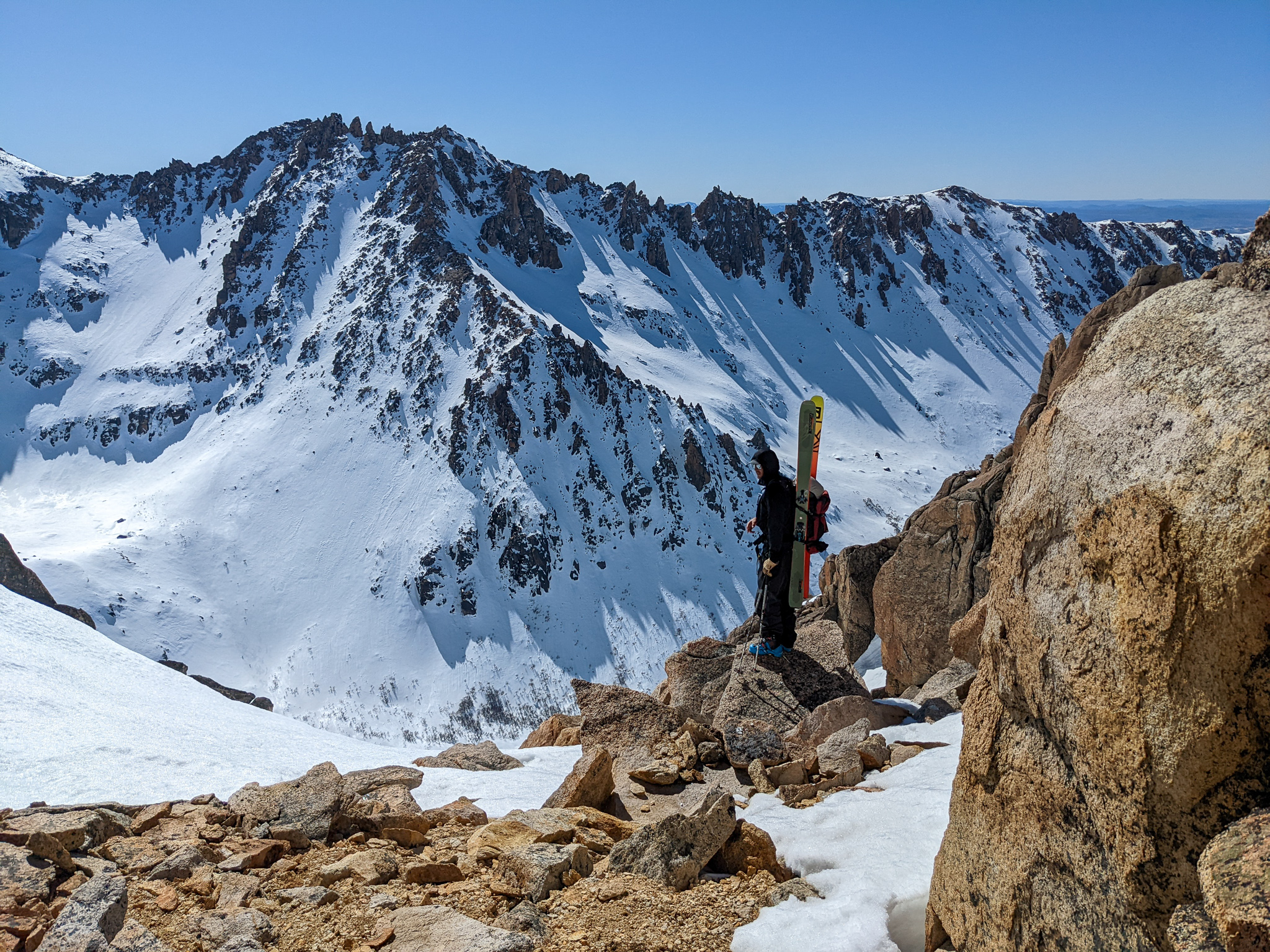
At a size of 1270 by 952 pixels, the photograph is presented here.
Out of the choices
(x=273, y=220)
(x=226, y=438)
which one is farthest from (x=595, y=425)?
(x=273, y=220)

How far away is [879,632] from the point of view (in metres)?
16.9

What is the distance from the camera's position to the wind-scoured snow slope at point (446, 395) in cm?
9244

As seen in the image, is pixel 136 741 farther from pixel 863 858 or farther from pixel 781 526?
pixel 781 526

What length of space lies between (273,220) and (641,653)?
109 meters

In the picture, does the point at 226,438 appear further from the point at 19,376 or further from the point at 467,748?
the point at 467,748

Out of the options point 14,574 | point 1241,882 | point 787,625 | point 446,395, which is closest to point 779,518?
point 787,625

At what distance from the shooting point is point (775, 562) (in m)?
10.2

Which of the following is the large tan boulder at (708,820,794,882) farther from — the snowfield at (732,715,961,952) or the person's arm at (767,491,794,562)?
the person's arm at (767,491,794,562)

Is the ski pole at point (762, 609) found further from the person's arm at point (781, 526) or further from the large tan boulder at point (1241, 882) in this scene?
the large tan boulder at point (1241, 882)

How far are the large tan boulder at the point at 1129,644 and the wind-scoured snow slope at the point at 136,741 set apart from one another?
5.05 meters

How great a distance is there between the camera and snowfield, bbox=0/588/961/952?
4234mm

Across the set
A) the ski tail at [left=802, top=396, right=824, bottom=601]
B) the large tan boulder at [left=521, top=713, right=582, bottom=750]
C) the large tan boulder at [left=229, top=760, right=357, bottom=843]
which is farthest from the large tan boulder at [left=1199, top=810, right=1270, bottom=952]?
the large tan boulder at [left=521, top=713, right=582, bottom=750]

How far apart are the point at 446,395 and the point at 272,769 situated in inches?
4266

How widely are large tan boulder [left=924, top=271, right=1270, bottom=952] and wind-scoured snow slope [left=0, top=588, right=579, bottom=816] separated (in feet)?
16.6
